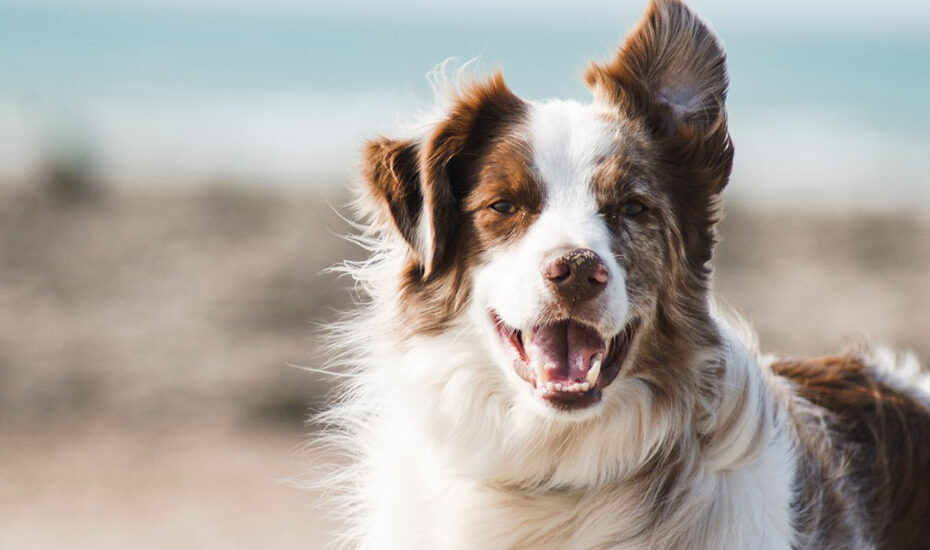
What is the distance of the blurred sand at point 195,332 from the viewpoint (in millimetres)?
9570

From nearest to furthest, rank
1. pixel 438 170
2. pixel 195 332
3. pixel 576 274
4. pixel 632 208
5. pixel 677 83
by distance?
pixel 576 274 → pixel 632 208 → pixel 438 170 → pixel 677 83 → pixel 195 332

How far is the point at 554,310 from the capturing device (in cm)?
377

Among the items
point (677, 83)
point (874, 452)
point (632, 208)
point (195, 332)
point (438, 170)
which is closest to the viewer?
point (632, 208)

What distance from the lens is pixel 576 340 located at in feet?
12.9

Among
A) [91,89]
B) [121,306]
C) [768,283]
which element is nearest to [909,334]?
[768,283]

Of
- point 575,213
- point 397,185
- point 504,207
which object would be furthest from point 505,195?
point 397,185

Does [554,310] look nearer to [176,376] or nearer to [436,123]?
[436,123]

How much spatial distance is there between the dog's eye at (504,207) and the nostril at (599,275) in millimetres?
470

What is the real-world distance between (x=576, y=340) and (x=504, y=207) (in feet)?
1.71

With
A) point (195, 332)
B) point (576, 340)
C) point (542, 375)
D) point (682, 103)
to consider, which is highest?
point (682, 103)

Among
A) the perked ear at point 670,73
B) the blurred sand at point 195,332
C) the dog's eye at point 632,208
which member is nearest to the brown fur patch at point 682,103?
the perked ear at point 670,73

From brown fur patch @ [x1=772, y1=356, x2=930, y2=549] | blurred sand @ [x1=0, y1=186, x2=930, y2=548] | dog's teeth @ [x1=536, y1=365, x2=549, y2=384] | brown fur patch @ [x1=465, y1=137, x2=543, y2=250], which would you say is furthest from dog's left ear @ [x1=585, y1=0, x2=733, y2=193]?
blurred sand @ [x1=0, y1=186, x2=930, y2=548]

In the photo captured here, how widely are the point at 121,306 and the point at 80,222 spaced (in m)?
2.47

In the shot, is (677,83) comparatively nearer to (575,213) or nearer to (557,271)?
(575,213)
